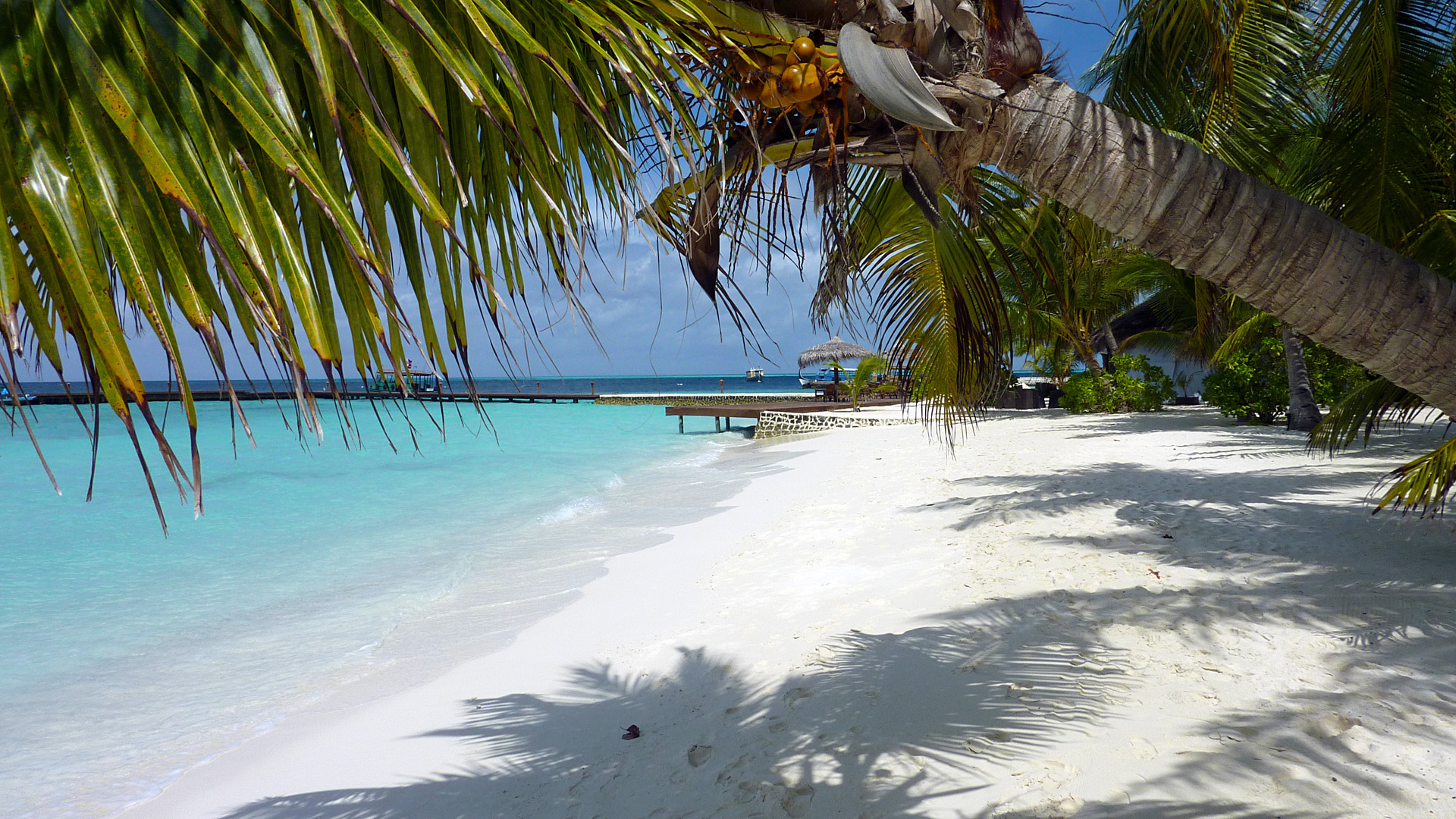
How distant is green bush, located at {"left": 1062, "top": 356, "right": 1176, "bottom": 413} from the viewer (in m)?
17.6

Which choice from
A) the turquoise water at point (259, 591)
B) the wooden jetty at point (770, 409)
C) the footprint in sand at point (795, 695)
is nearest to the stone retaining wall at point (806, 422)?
the wooden jetty at point (770, 409)

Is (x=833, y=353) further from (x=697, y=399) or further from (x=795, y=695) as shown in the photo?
(x=795, y=695)

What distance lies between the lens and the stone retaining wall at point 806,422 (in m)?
18.9

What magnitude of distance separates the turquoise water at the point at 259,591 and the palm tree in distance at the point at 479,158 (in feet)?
1.04

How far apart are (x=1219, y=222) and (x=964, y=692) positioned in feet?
6.29

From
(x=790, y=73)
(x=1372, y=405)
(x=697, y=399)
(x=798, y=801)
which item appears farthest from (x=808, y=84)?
(x=697, y=399)

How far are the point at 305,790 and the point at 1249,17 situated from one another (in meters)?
6.20

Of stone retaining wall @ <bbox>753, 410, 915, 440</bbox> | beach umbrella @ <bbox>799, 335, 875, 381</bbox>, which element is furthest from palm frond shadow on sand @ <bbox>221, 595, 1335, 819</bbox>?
beach umbrella @ <bbox>799, 335, 875, 381</bbox>

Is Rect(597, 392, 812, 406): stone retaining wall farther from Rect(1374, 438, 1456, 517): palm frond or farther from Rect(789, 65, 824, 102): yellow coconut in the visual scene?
Rect(789, 65, 824, 102): yellow coconut

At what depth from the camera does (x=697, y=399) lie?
37562 millimetres

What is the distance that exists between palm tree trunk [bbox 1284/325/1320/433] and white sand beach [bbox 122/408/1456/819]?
6177 mm

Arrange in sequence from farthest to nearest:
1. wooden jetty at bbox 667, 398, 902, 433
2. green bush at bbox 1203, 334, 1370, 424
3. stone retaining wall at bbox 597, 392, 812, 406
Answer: stone retaining wall at bbox 597, 392, 812, 406 → wooden jetty at bbox 667, 398, 902, 433 → green bush at bbox 1203, 334, 1370, 424

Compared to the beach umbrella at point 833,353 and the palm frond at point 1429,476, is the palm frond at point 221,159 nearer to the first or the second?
the palm frond at point 1429,476

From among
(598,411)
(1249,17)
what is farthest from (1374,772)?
(598,411)
